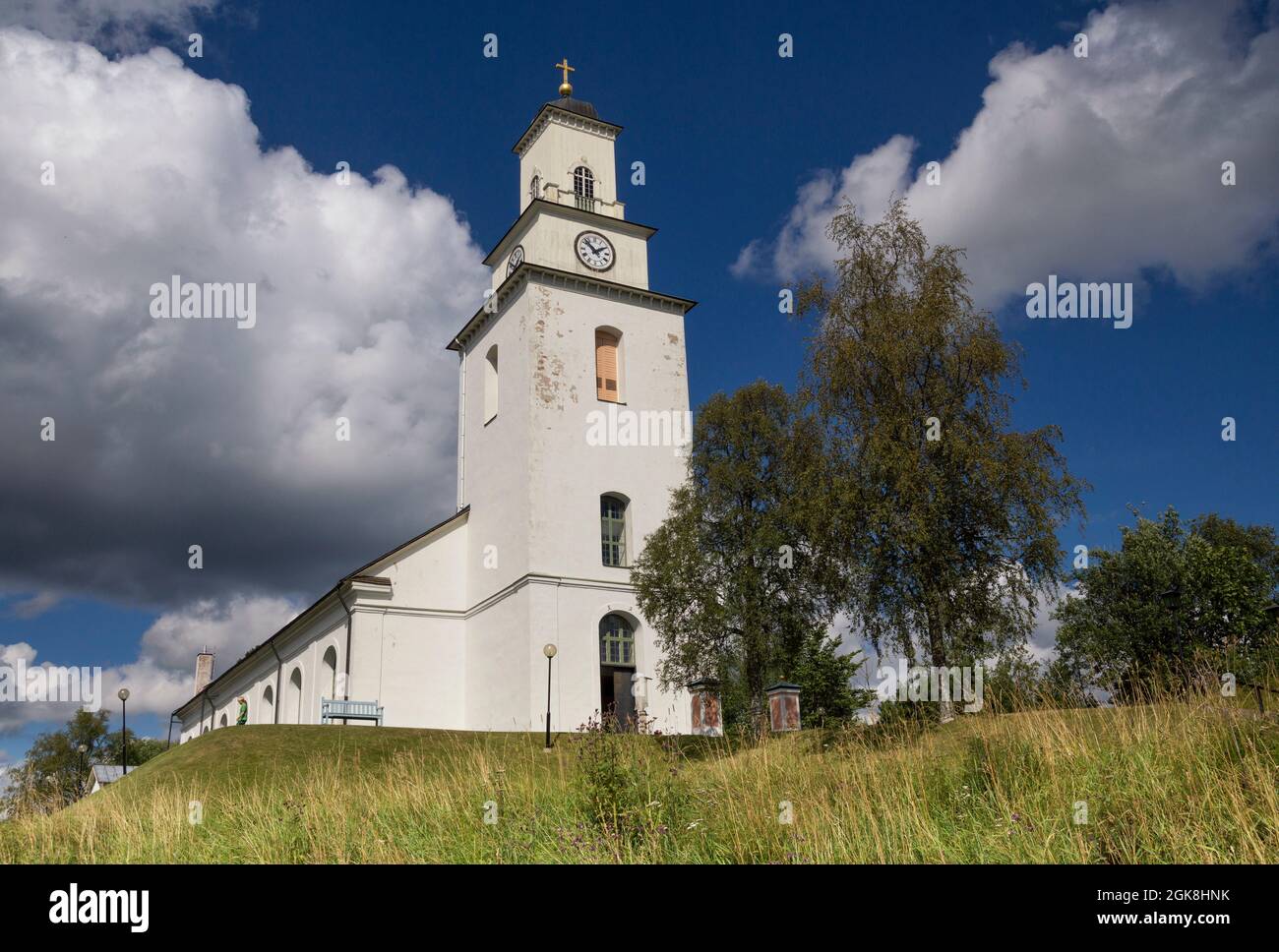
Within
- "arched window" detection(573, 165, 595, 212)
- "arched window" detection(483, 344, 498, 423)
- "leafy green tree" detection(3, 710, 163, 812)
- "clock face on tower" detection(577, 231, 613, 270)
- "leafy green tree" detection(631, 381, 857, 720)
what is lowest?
"leafy green tree" detection(3, 710, 163, 812)

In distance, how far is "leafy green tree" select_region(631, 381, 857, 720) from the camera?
2311cm

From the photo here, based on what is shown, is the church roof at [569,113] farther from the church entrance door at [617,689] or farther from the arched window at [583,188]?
the church entrance door at [617,689]

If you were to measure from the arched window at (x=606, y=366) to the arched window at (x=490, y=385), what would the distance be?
3.99 meters

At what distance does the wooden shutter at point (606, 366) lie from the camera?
33094 mm

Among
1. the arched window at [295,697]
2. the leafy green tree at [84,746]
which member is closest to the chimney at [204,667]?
the leafy green tree at [84,746]

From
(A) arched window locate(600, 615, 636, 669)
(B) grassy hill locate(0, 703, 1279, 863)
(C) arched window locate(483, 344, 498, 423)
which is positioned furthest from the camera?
(C) arched window locate(483, 344, 498, 423)

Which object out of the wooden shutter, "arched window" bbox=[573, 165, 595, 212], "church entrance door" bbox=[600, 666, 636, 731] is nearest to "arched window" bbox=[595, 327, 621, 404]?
the wooden shutter

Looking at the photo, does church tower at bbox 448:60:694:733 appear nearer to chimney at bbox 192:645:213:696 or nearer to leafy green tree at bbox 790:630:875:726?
leafy green tree at bbox 790:630:875:726

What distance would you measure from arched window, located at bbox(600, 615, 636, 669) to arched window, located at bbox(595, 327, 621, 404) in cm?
761

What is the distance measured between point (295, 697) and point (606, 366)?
18978 millimetres

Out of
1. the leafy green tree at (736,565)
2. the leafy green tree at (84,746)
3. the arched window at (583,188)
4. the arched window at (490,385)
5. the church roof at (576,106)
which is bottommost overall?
the leafy green tree at (84,746)
